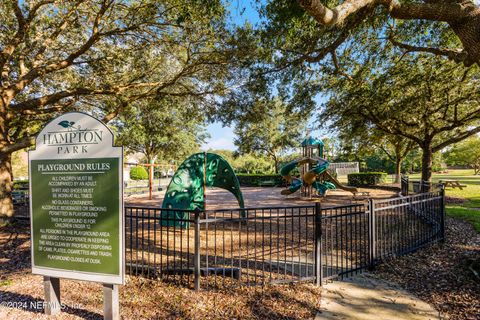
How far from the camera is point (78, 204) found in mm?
3400

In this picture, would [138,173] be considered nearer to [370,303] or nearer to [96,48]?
[96,48]

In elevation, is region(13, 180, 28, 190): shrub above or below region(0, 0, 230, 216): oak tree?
below

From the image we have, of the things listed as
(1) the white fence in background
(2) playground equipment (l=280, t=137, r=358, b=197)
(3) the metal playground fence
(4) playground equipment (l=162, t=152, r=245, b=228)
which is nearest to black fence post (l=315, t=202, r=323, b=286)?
(3) the metal playground fence

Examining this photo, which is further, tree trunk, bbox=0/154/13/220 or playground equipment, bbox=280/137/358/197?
playground equipment, bbox=280/137/358/197

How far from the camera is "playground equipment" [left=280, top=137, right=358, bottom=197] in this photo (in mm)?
16609

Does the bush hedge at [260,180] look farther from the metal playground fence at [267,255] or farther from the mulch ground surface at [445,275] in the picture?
the mulch ground surface at [445,275]

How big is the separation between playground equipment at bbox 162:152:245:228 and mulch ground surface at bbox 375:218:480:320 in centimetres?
577

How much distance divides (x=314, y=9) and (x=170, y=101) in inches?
365

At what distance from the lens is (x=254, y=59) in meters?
9.16

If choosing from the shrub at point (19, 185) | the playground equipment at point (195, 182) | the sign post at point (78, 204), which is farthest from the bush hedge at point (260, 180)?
the sign post at point (78, 204)

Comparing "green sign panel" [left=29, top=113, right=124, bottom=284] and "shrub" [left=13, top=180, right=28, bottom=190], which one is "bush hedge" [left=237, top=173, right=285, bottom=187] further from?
"green sign panel" [left=29, top=113, right=124, bottom=284]

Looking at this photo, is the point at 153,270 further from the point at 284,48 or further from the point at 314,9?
the point at 284,48

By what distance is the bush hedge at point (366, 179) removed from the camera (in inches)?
1126

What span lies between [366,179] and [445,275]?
25.8 metres
